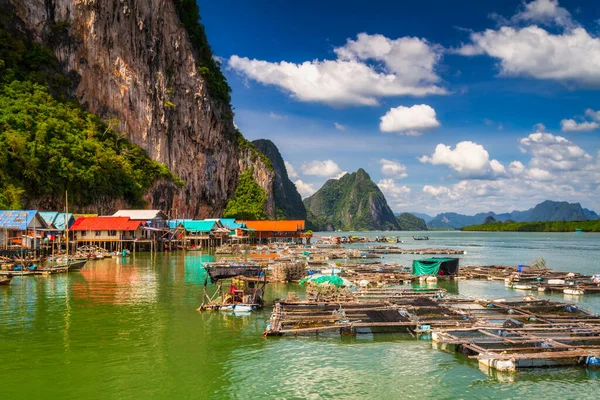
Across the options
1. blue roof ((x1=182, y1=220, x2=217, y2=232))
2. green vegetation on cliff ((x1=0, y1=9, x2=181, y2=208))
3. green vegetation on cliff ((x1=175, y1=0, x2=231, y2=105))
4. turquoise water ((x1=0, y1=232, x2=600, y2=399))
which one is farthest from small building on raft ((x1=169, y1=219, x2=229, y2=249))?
turquoise water ((x1=0, y1=232, x2=600, y2=399))

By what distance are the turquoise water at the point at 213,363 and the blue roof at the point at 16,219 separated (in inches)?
1003

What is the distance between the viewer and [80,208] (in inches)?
2594

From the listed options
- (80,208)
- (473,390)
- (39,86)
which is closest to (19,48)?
(39,86)

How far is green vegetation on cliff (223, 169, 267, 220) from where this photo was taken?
114300 mm

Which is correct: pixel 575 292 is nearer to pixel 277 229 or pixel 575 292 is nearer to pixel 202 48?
pixel 277 229

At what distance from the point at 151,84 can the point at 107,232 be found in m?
35.8

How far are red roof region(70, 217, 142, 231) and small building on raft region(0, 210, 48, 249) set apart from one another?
366 inches

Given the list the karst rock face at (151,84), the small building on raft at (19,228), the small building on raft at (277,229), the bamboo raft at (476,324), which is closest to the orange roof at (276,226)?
the small building on raft at (277,229)

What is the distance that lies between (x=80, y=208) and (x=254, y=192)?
2443 inches

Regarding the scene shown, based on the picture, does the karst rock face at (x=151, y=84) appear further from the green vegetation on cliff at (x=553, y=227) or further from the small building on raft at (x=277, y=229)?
the green vegetation on cliff at (x=553, y=227)

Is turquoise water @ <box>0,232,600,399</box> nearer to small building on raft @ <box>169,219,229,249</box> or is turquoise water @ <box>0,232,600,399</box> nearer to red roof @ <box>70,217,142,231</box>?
red roof @ <box>70,217,142,231</box>

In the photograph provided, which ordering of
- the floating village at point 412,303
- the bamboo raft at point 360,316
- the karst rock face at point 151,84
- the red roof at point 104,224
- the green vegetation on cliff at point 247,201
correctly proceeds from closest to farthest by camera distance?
the floating village at point 412,303 → the bamboo raft at point 360,316 → the red roof at point 104,224 → the karst rock face at point 151,84 → the green vegetation on cliff at point 247,201

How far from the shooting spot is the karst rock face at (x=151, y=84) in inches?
2874

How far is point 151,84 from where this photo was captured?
283ft
